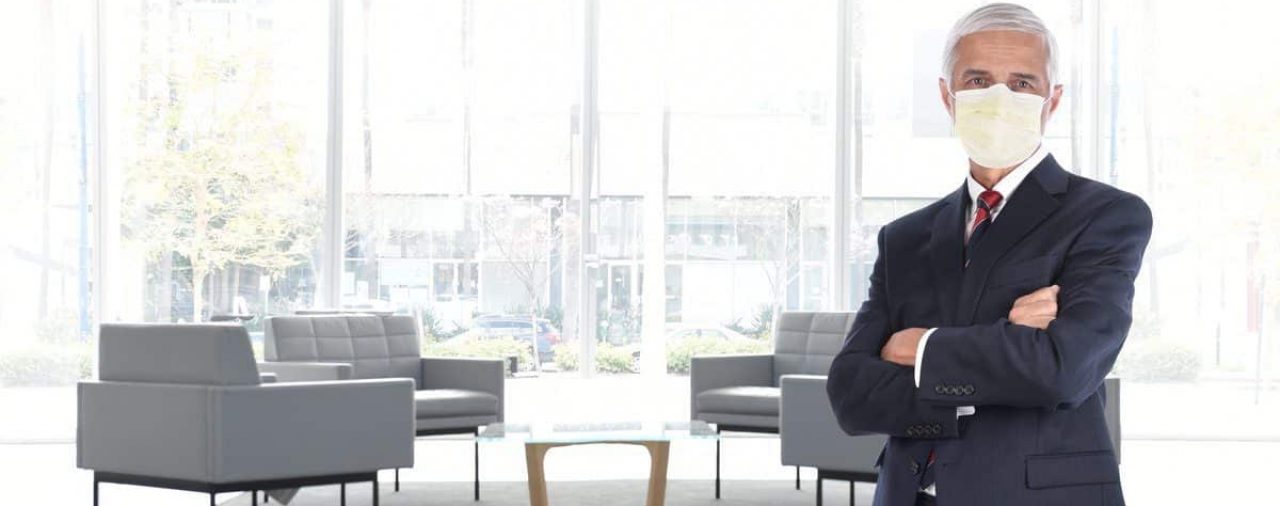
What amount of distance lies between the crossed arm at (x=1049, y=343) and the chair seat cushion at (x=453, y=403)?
5.17 metres

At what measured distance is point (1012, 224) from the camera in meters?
1.61

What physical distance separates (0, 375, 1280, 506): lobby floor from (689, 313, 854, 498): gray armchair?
31 cm

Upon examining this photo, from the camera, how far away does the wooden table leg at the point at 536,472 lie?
5.52 m

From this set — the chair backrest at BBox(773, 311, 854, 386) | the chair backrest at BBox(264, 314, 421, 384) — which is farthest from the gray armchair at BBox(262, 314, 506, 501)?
the chair backrest at BBox(773, 311, 854, 386)

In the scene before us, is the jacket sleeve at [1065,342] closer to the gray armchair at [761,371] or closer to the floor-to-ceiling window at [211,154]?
the gray armchair at [761,371]

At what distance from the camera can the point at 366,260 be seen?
9.21 m

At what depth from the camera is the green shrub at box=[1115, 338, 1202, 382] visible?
948cm

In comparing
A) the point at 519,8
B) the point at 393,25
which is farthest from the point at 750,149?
the point at 393,25

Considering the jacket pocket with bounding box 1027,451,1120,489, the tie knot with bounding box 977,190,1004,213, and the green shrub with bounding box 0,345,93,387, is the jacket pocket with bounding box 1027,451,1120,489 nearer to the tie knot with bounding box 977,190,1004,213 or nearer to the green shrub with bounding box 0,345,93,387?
the tie knot with bounding box 977,190,1004,213

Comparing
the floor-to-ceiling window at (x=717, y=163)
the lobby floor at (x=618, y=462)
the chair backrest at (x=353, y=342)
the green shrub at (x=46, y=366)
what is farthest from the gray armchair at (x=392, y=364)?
the green shrub at (x=46, y=366)

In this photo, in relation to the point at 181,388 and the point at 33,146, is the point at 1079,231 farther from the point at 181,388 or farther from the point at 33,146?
the point at 33,146

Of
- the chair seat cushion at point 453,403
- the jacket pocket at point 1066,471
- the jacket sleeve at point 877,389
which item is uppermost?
the jacket sleeve at point 877,389

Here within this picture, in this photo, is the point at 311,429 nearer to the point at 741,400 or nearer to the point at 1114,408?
the point at 741,400

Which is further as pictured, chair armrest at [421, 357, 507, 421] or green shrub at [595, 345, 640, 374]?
green shrub at [595, 345, 640, 374]
